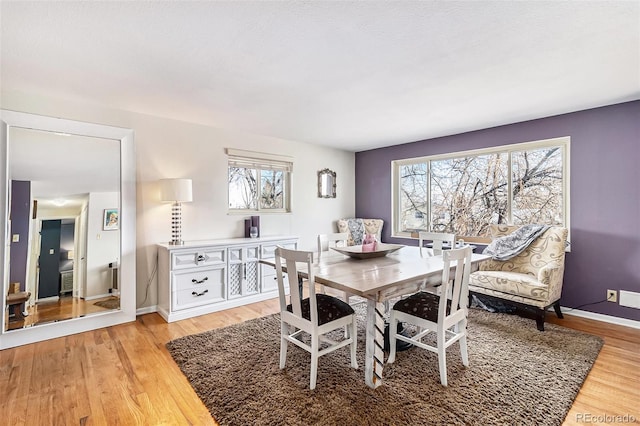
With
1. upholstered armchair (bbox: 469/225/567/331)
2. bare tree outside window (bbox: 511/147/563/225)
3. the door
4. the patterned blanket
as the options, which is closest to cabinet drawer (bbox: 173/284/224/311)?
the door

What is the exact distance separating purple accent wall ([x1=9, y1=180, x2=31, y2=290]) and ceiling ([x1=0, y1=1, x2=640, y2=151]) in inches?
34.8

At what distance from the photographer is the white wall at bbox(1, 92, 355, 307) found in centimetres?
314

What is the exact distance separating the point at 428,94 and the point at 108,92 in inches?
114

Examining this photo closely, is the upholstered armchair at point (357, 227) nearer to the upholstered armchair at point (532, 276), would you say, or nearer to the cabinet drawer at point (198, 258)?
the upholstered armchair at point (532, 276)

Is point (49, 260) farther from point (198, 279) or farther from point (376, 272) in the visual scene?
point (376, 272)

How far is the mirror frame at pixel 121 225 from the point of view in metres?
2.66

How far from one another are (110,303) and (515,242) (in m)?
4.39

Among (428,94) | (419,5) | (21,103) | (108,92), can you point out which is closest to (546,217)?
(428,94)

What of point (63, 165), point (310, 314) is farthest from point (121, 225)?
point (310, 314)

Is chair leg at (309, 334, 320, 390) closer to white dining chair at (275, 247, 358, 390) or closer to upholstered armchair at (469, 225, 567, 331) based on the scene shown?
white dining chair at (275, 247, 358, 390)

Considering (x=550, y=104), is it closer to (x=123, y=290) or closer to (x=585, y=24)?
(x=585, y=24)

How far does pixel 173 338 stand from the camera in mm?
2795

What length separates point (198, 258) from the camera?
11.3 ft

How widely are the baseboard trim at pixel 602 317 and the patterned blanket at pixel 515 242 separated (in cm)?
85
